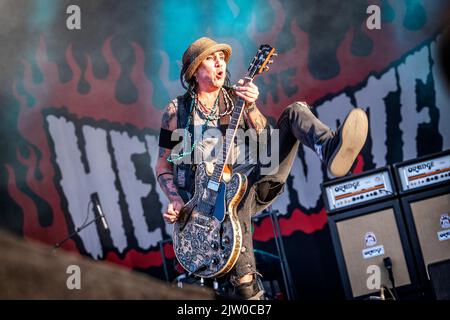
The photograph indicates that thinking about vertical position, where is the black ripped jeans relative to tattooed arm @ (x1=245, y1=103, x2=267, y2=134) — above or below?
below

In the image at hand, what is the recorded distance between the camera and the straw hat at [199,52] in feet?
13.4

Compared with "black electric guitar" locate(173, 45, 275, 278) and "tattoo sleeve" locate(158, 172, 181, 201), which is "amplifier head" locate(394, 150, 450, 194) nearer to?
"black electric guitar" locate(173, 45, 275, 278)

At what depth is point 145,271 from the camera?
624 cm

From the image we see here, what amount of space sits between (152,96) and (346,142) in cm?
322

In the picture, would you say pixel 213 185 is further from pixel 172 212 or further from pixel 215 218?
pixel 172 212

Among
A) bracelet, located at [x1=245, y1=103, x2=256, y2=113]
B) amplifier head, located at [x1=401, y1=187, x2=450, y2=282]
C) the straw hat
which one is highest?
the straw hat

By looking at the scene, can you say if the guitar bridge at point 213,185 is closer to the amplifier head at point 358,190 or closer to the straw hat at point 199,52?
the straw hat at point 199,52

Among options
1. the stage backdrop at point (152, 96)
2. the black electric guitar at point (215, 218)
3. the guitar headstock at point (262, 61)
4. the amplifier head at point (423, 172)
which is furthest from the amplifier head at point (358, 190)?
the guitar headstock at point (262, 61)

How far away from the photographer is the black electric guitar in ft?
12.1

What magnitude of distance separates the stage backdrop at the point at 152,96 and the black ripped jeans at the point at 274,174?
1.84 m

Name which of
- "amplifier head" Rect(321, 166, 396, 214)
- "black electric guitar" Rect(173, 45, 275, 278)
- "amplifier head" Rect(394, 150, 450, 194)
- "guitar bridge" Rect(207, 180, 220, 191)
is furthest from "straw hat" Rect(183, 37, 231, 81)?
"amplifier head" Rect(394, 150, 450, 194)

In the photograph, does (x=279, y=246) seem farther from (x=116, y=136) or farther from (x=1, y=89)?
(x=1, y=89)

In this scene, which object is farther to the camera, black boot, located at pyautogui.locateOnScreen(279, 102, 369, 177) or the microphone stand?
the microphone stand
